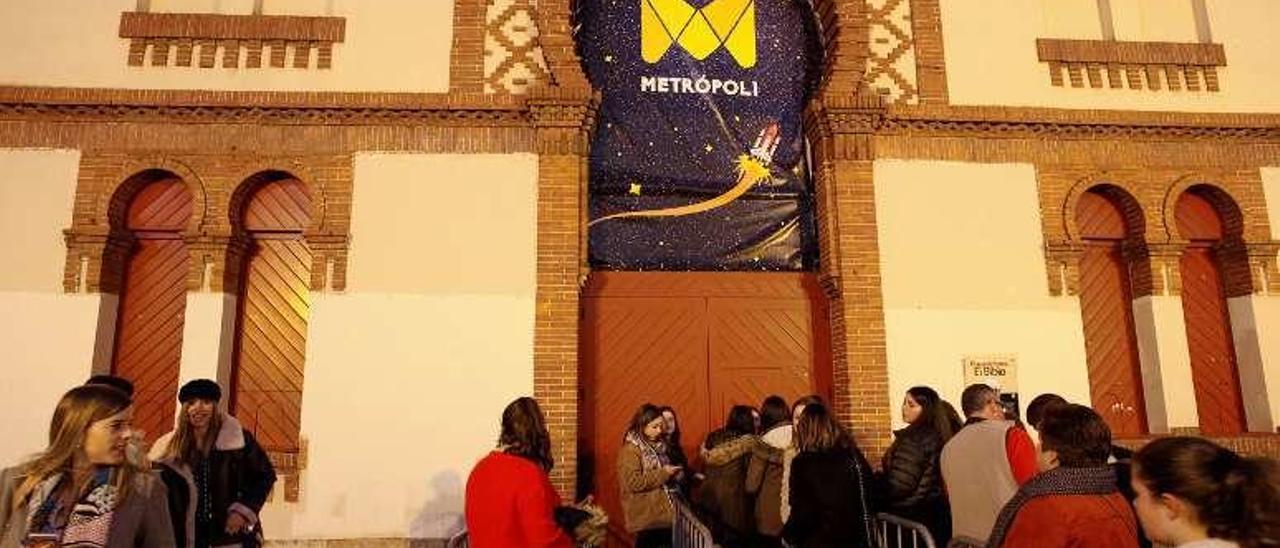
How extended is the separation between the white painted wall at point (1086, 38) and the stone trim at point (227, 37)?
7517 millimetres

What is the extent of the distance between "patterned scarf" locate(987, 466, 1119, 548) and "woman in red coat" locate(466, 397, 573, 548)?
2.04 metres

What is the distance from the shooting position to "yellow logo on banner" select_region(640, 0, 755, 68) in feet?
33.4

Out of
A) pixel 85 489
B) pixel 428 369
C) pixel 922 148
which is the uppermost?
pixel 922 148

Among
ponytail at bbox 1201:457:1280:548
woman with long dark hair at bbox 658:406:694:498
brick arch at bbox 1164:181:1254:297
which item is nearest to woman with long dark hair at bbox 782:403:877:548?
ponytail at bbox 1201:457:1280:548

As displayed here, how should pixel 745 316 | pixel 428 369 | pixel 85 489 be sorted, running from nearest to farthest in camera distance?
pixel 85 489
pixel 428 369
pixel 745 316

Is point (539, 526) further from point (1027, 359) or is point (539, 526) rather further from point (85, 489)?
point (1027, 359)

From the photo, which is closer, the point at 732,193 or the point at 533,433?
the point at 533,433

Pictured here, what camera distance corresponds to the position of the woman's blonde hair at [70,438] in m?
2.83

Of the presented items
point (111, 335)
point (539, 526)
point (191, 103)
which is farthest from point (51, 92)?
point (539, 526)

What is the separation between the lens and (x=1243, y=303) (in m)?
9.55

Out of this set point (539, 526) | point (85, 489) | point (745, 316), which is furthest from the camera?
point (745, 316)

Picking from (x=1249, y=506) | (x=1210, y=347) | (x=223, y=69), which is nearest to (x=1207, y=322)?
(x=1210, y=347)

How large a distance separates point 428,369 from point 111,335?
348 centimetres

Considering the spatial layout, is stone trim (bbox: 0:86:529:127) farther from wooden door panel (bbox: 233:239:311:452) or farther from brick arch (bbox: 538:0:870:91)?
wooden door panel (bbox: 233:239:311:452)
